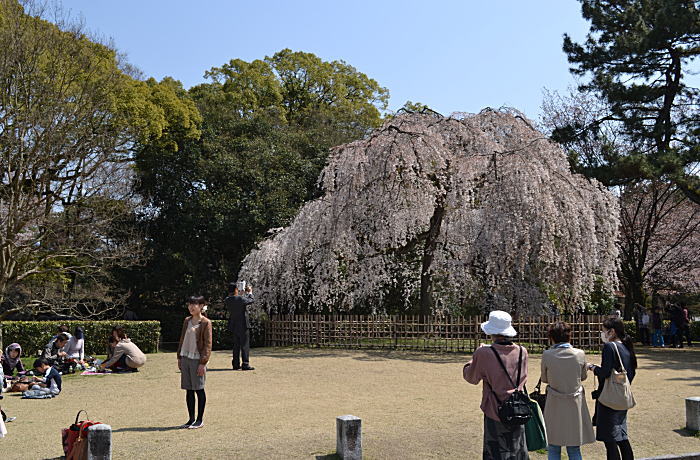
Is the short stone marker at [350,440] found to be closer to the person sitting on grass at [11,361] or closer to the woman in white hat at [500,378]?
the woman in white hat at [500,378]

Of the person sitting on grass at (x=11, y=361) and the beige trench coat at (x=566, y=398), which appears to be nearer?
the beige trench coat at (x=566, y=398)

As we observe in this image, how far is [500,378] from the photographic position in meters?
5.05

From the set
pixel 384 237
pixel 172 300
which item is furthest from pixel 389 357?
pixel 172 300

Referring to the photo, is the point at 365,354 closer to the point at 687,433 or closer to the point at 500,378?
the point at 687,433

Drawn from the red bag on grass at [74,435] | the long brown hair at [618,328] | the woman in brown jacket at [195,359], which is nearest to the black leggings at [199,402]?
the woman in brown jacket at [195,359]

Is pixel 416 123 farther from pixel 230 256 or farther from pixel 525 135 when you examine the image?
pixel 230 256

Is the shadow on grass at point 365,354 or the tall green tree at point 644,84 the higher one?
the tall green tree at point 644,84

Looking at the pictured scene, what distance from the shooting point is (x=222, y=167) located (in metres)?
26.7

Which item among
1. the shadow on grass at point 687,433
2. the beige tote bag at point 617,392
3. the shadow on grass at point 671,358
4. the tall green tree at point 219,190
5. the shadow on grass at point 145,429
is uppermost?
the tall green tree at point 219,190

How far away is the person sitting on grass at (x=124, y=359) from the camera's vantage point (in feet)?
43.9

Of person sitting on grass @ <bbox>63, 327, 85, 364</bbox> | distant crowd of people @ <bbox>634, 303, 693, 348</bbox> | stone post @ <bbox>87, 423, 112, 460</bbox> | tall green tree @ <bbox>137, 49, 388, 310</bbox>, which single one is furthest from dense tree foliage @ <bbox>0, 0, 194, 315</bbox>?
distant crowd of people @ <bbox>634, 303, 693, 348</bbox>

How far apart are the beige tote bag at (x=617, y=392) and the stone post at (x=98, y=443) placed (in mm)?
4650

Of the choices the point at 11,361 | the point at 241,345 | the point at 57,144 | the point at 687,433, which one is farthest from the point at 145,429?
the point at 57,144

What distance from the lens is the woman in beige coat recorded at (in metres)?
5.64
